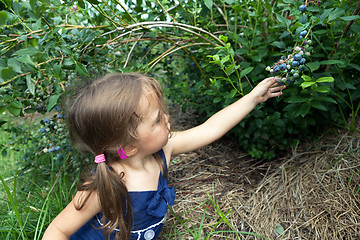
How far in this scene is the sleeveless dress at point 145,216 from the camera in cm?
143

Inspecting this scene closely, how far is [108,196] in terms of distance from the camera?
1.32 metres

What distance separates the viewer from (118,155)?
1.41 meters

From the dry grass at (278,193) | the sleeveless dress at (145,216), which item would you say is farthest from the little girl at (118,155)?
the dry grass at (278,193)

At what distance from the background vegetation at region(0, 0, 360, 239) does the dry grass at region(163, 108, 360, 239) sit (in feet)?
0.47

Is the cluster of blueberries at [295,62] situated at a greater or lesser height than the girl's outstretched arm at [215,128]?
greater

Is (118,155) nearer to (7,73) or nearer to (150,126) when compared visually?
(150,126)

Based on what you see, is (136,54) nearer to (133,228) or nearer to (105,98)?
(105,98)

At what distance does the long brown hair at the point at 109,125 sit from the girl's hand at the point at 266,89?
0.52 meters

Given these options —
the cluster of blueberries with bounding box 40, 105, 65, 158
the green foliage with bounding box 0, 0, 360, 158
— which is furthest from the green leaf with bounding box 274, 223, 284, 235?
the cluster of blueberries with bounding box 40, 105, 65, 158

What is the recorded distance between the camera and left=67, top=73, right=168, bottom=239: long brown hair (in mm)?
1283

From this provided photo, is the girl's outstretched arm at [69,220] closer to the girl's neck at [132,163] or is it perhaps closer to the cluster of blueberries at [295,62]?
the girl's neck at [132,163]

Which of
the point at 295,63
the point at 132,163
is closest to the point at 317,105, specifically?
the point at 295,63

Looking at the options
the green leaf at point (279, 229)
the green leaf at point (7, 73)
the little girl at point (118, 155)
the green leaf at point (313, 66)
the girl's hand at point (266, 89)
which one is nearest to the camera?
the green leaf at point (7, 73)

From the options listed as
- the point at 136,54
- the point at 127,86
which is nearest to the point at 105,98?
the point at 127,86
